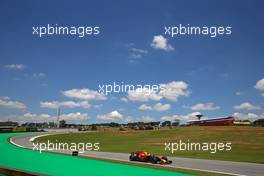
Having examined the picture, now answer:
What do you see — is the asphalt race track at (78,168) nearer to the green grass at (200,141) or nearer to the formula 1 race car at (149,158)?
the formula 1 race car at (149,158)

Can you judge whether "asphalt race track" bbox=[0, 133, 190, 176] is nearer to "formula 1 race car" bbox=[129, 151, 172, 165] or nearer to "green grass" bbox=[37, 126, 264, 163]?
"formula 1 race car" bbox=[129, 151, 172, 165]

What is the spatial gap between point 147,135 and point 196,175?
43774mm

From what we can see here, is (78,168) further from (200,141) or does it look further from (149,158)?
(200,141)

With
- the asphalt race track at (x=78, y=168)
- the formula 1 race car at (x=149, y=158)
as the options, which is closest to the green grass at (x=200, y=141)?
the formula 1 race car at (x=149, y=158)

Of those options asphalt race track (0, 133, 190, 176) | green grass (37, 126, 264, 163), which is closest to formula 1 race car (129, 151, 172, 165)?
asphalt race track (0, 133, 190, 176)

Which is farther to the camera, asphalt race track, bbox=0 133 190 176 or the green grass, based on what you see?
the green grass

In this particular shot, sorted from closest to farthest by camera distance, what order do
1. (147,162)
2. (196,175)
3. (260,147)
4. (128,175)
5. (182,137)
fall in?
(128,175) → (196,175) → (147,162) → (260,147) → (182,137)

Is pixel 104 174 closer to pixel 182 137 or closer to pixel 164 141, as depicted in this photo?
pixel 164 141

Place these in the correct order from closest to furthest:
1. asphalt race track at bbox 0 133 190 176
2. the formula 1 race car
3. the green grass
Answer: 1. asphalt race track at bbox 0 133 190 176
2. the formula 1 race car
3. the green grass

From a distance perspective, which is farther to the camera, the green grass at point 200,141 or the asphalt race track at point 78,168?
the green grass at point 200,141

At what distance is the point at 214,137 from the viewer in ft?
172

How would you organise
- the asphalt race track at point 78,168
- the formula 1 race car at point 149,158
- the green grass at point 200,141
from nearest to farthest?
the asphalt race track at point 78,168 → the formula 1 race car at point 149,158 → the green grass at point 200,141

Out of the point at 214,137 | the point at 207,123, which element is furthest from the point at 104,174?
the point at 207,123

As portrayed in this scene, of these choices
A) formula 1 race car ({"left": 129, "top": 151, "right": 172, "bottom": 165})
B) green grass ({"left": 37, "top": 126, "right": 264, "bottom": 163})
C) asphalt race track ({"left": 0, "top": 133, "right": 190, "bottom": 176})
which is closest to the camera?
asphalt race track ({"left": 0, "top": 133, "right": 190, "bottom": 176})
